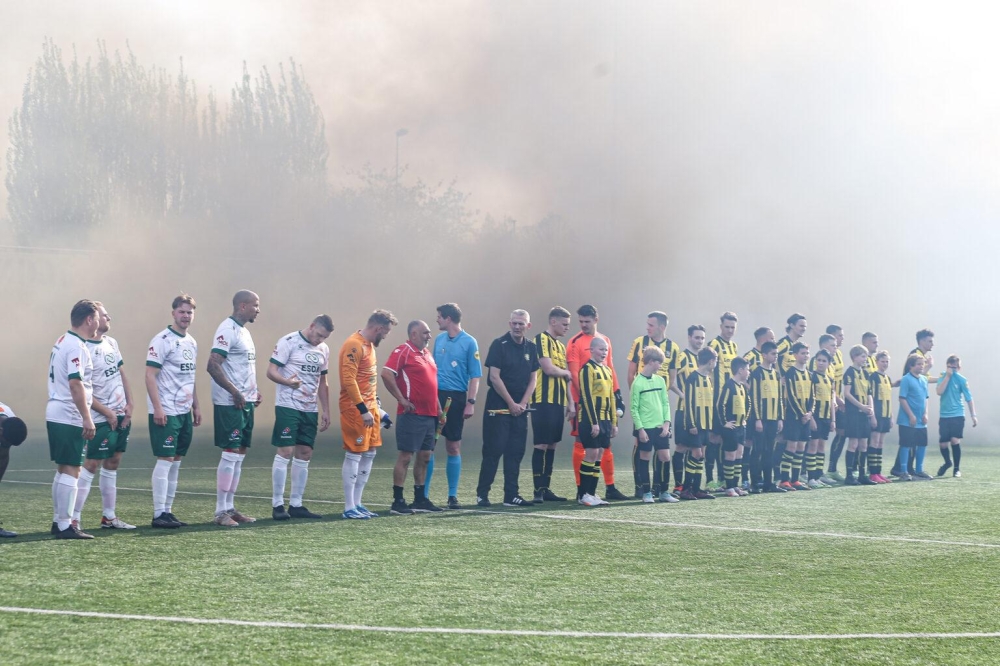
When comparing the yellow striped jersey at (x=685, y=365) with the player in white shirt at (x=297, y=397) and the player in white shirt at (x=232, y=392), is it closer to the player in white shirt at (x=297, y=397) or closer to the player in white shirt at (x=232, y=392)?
the player in white shirt at (x=297, y=397)

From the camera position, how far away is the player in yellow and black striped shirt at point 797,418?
42.9 ft

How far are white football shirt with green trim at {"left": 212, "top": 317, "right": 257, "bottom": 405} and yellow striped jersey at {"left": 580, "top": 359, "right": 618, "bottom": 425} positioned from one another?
3375mm

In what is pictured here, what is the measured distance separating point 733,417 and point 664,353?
1.08 metres

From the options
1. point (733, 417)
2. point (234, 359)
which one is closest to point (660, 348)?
point (733, 417)

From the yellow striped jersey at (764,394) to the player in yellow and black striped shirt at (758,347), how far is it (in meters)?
0.17

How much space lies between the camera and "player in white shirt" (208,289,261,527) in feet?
29.0

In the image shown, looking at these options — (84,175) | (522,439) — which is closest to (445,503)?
(522,439)

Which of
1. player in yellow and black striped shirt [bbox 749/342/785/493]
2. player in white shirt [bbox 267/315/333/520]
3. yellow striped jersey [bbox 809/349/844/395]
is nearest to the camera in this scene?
player in white shirt [bbox 267/315/333/520]

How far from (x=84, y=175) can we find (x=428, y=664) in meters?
36.6

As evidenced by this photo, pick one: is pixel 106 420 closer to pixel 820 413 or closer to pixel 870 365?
pixel 820 413

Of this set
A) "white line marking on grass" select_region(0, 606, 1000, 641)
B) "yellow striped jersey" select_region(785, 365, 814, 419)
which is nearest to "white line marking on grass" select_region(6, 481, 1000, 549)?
"white line marking on grass" select_region(0, 606, 1000, 641)

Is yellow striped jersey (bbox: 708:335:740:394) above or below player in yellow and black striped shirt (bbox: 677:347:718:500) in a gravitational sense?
above

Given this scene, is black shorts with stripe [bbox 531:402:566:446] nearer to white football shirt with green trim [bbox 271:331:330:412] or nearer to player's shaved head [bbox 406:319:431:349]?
player's shaved head [bbox 406:319:431:349]

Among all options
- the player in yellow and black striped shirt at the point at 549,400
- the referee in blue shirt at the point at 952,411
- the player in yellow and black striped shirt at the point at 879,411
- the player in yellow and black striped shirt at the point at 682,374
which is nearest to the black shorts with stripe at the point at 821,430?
the player in yellow and black striped shirt at the point at 879,411
